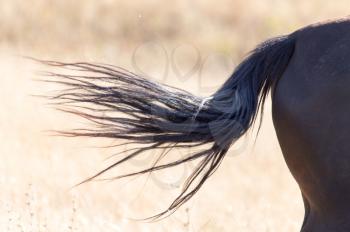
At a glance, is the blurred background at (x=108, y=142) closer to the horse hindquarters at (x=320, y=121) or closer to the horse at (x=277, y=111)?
the horse at (x=277, y=111)

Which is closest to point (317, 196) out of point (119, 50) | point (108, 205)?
point (108, 205)

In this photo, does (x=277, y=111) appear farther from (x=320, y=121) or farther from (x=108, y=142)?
(x=108, y=142)

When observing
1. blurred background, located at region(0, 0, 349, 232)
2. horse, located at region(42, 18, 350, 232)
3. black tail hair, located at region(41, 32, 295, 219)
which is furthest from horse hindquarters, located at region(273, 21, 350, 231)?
blurred background, located at region(0, 0, 349, 232)

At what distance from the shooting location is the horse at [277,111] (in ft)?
11.9

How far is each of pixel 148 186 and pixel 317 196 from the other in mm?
3318

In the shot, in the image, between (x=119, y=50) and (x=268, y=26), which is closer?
(x=119, y=50)

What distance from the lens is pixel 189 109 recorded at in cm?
400

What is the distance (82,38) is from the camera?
1594 centimetres

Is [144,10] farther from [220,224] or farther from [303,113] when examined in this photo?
[303,113]

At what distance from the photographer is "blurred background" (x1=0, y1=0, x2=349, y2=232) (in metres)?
5.74

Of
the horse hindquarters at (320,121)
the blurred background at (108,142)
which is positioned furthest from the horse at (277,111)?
the blurred background at (108,142)

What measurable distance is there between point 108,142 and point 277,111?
456 cm

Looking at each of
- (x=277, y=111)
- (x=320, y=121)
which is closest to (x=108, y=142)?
(x=277, y=111)

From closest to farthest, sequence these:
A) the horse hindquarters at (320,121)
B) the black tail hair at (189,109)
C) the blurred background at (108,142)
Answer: the horse hindquarters at (320,121) → the black tail hair at (189,109) → the blurred background at (108,142)
